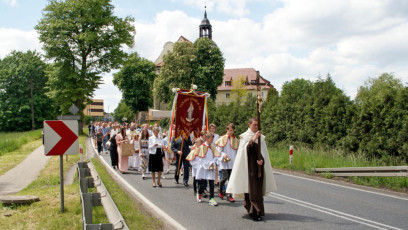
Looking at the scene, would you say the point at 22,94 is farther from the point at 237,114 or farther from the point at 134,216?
the point at 134,216

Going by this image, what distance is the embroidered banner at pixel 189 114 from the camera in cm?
1217

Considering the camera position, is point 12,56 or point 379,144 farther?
point 12,56

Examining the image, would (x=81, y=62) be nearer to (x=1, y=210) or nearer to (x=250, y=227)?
(x=1, y=210)

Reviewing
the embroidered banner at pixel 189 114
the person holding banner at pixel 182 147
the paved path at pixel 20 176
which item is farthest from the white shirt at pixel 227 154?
the paved path at pixel 20 176

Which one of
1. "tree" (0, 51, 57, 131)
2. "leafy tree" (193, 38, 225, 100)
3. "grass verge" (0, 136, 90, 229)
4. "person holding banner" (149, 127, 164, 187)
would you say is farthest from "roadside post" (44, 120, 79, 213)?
"tree" (0, 51, 57, 131)

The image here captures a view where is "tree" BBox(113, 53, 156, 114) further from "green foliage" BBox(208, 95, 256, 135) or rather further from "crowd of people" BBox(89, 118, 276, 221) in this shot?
"crowd of people" BBox(89, 118, 276, 221)

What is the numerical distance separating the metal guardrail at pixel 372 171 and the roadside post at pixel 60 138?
9119 millimetres

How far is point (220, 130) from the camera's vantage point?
33969 millimetres

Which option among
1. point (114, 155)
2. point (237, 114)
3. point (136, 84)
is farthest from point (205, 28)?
point (114, 155)

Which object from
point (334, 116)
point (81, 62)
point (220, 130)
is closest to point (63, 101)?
point (81, 62)

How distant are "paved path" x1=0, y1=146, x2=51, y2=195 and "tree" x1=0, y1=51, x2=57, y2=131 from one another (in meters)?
45.5

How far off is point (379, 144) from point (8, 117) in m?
60.7

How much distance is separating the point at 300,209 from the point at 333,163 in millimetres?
7606

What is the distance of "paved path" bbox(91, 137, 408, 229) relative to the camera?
276 inches
